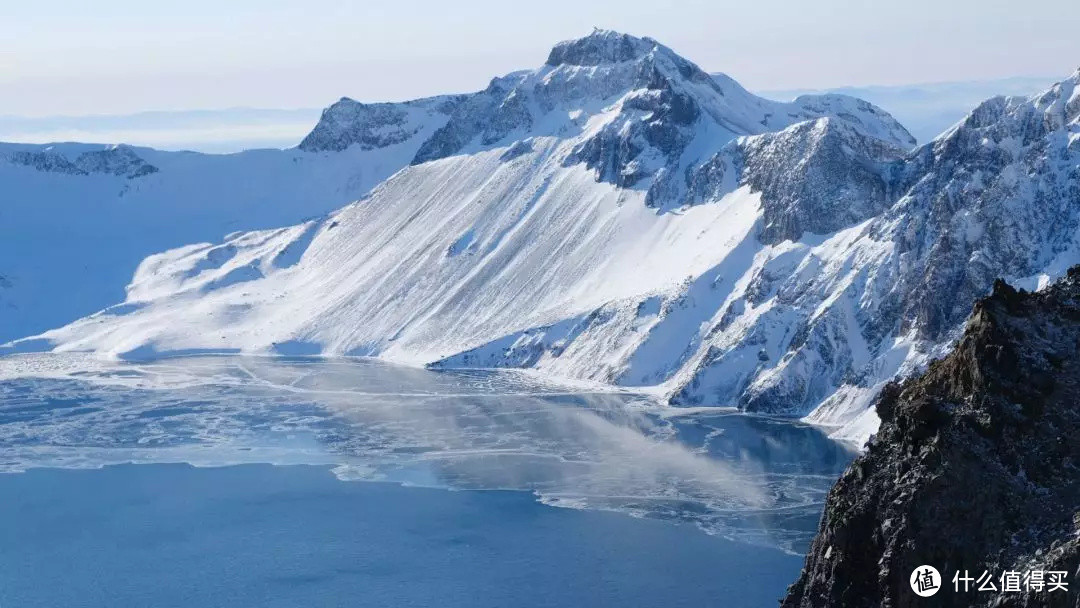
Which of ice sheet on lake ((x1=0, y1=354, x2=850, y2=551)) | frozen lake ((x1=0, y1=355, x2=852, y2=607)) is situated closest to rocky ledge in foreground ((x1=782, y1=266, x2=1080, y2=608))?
frozen lake ((x1=0, y1=355, x2=852, y2=607))

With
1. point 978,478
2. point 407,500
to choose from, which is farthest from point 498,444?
point 978,478

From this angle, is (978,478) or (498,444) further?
(498,444)

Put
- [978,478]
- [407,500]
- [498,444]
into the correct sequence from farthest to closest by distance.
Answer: [498,444], [407,500], [978,478]

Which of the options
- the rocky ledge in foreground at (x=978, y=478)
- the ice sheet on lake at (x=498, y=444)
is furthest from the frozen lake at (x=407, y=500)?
the rocky ledge in foreground at (x=978, y=478)

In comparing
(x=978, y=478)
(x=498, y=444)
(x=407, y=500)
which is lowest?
(x=407, y=500)

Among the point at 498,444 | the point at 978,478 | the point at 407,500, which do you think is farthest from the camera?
the point at 498,444

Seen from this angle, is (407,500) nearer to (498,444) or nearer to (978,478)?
(498,444)

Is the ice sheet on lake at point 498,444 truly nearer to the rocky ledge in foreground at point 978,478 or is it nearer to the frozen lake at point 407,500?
the frozen lake at point 407,500
